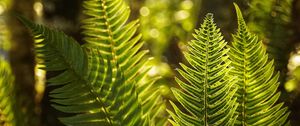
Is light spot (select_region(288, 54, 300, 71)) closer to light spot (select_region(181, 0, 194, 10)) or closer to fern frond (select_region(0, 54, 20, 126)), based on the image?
fern frond (select_region(0, 54, 20, 126))

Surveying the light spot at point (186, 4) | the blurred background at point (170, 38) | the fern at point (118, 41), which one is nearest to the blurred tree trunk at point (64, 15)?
the blurred background at point (170, 38)

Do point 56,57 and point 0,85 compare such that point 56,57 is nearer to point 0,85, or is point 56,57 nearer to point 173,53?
point 0,85

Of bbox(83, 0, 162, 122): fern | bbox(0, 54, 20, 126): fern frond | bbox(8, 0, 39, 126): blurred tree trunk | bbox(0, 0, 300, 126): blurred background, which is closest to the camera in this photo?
bbox(83, 0, 162, 122): fern

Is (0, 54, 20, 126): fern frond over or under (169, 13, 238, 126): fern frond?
under

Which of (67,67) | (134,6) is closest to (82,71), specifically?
(67,67)

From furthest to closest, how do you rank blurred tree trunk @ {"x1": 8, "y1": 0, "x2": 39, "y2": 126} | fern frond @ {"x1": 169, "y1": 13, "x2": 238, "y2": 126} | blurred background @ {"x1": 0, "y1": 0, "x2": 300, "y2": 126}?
blurred tree trunk @ {"x1": 8, "y1": 0, "x2": 39, "y2": 126}
blurred background @ {"x1": 0, "y1": 0, "x2": 300, "y2": 126}
fern frond @ {"x1": 169, "y1": 13, "x2": 238, "y2": 126}

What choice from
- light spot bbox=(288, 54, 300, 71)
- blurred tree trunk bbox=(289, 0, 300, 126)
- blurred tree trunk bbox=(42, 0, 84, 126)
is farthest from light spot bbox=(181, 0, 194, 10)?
blurred tree trunk bbox=(289, 0, 300, 126)
